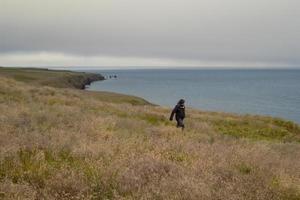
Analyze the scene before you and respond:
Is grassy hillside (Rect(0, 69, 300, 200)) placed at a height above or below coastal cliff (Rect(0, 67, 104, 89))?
above

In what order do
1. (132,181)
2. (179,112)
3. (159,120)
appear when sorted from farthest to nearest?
1. (159,120)
2. (179,112)
3. (132,181)

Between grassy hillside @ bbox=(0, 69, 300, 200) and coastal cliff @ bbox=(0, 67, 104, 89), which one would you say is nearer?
grassy hillside @ bbox=(0, 69, 300, 200)

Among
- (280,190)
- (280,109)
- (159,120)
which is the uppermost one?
(280,190)

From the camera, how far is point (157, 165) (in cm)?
805

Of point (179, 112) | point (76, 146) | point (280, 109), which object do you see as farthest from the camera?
point (280, 109)

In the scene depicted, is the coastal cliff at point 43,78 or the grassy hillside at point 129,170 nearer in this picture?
the grassy hillside at point 129,170

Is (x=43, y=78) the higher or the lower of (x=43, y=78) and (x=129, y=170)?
the lower

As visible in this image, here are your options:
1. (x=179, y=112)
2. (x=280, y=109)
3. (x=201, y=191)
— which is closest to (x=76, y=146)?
(x=201, y=191)

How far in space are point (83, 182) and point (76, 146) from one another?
9.03 feet

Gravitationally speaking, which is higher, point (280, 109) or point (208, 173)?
point (208, 173)

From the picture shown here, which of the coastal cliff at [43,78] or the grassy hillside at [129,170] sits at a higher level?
the grassy hillside at [129,170]

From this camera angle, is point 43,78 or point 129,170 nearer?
point 129,170

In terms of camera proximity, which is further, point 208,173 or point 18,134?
point 18,134

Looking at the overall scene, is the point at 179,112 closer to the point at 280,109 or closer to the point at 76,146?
the point at 76,146
